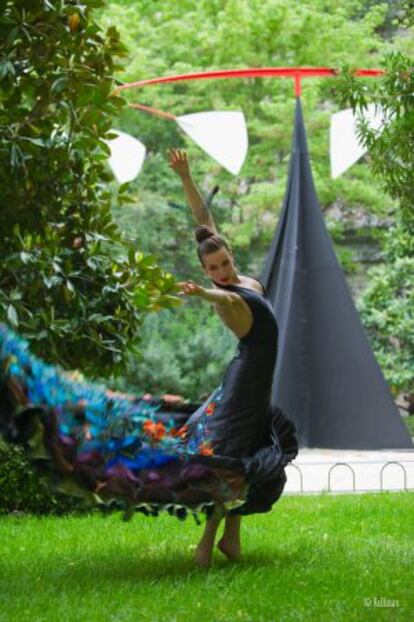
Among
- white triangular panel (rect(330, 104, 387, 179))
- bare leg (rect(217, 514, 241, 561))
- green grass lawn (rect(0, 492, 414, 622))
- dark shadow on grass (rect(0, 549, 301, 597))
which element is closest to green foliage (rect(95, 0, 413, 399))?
white triangular panel (rect(330, 104, 387, 179))

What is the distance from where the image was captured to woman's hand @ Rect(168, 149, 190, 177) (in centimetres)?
682

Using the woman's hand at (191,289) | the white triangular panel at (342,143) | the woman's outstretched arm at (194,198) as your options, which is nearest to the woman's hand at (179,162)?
the woman's outstretched arm at (194,198)

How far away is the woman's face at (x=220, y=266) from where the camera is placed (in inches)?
250

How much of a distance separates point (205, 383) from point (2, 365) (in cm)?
1594

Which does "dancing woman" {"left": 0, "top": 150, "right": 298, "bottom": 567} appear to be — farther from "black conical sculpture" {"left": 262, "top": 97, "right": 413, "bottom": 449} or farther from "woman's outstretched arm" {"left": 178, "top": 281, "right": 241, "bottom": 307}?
"black conical sculpture" {"left": 262, "top": 97, "right": 413, "bottom": 449}

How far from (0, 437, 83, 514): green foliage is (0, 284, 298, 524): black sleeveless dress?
3.26 m

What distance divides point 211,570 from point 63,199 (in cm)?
281

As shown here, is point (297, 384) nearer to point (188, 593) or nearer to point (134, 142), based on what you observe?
point (134, 142)

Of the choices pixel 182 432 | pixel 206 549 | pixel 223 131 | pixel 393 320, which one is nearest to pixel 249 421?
pixel 182 432

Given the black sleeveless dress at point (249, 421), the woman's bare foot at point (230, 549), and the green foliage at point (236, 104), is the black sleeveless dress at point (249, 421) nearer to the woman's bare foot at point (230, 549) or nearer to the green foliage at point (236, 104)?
the woman's bare foot at point (230, 549)

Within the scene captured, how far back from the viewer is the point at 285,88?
25281 millimetres

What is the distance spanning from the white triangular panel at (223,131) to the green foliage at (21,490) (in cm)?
677

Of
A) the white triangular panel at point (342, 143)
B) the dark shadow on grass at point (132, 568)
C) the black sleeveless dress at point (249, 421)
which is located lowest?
the dark shadow on grass at point (132, 568)

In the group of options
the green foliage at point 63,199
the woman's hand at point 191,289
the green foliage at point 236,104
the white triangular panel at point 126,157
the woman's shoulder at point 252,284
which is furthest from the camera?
the green foliage at point 236,104
